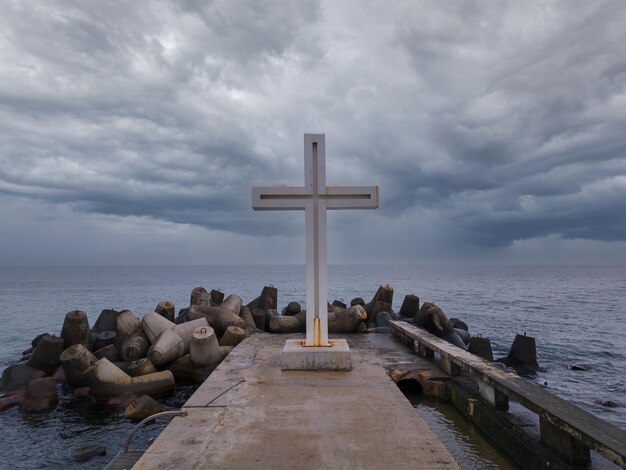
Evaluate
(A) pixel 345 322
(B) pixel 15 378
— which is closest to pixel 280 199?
(A) pixel 345 322

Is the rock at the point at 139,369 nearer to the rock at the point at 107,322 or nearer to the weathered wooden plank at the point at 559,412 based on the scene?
the rock at the point at 107,322

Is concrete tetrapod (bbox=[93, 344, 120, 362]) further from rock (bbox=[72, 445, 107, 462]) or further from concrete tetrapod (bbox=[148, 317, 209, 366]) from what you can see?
rock (bbox=[72, 445, 107, 462])

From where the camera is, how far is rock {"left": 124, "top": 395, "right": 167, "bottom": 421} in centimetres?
824

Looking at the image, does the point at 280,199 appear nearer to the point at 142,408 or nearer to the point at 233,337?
the point at 142,408

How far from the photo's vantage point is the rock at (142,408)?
27.0 ft

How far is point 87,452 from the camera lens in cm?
745

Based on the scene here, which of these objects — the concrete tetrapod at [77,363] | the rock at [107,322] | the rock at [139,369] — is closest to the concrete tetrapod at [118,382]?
the rock at [139,369]

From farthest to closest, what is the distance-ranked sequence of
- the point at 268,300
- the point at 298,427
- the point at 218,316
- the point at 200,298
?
the point at 268,300
the point at 200,298
the point at 218,316
the point at 298,427

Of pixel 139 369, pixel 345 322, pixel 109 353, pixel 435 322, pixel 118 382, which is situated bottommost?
pixel 118 382

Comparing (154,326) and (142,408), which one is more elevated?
(154,326)

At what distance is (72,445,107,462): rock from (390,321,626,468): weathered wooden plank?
6.42m

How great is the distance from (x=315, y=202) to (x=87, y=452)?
5909mm

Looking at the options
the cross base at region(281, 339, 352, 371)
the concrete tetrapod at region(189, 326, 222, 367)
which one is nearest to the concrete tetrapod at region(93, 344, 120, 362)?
the concrete tetrapod at region(189, 326, 222, 367)

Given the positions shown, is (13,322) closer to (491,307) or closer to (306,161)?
(306,161)
